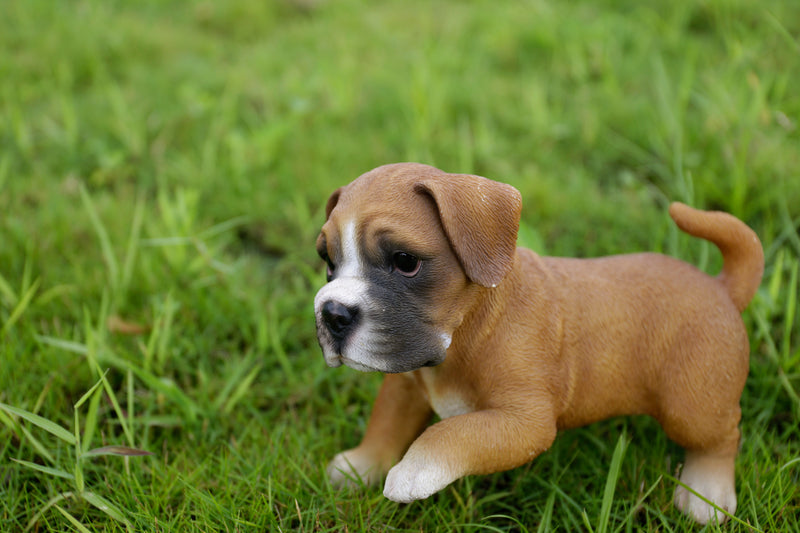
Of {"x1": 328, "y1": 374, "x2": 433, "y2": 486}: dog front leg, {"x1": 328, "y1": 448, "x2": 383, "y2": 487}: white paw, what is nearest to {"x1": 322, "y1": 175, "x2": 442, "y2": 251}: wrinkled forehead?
{"x1": 328, "y1": 374, "x2": 433, "y2": 486}: dog front leg

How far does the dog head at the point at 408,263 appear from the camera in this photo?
151 centimetres

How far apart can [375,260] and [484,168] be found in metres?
2.06

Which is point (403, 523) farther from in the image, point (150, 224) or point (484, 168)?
point (484, 168)

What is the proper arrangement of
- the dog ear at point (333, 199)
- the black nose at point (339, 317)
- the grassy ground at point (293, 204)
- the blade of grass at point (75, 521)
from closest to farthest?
1. the black nose at point (339, 317)
2. the blade of grass at point (75, 521)
3. the dog ear at point (333, 199)
4. the grassy ground at point (293, 204)

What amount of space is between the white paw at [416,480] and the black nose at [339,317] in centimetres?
34

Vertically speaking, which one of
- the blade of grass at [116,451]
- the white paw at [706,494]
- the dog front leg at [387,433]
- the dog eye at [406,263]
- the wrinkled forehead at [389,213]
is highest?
the wrinkled forehead at [389,213]

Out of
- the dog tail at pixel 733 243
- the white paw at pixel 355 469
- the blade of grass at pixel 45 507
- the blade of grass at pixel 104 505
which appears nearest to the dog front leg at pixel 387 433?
the white paw at pixel 355 469

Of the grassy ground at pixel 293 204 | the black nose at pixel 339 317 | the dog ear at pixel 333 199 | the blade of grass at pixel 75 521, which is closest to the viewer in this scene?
the black nose at pixel 339 317

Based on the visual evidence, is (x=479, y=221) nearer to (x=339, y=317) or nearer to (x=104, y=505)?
(x=339, y=317)

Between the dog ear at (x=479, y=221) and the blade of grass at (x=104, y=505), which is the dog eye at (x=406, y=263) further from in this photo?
the blade of grass at (x=104, y=505)

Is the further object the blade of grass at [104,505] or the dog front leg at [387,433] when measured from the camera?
the dog front leg at [387,433]

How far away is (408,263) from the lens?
154 cm

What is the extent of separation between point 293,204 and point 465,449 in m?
1.98

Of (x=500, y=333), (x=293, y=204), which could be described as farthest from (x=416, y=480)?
(x=293, y=204)
